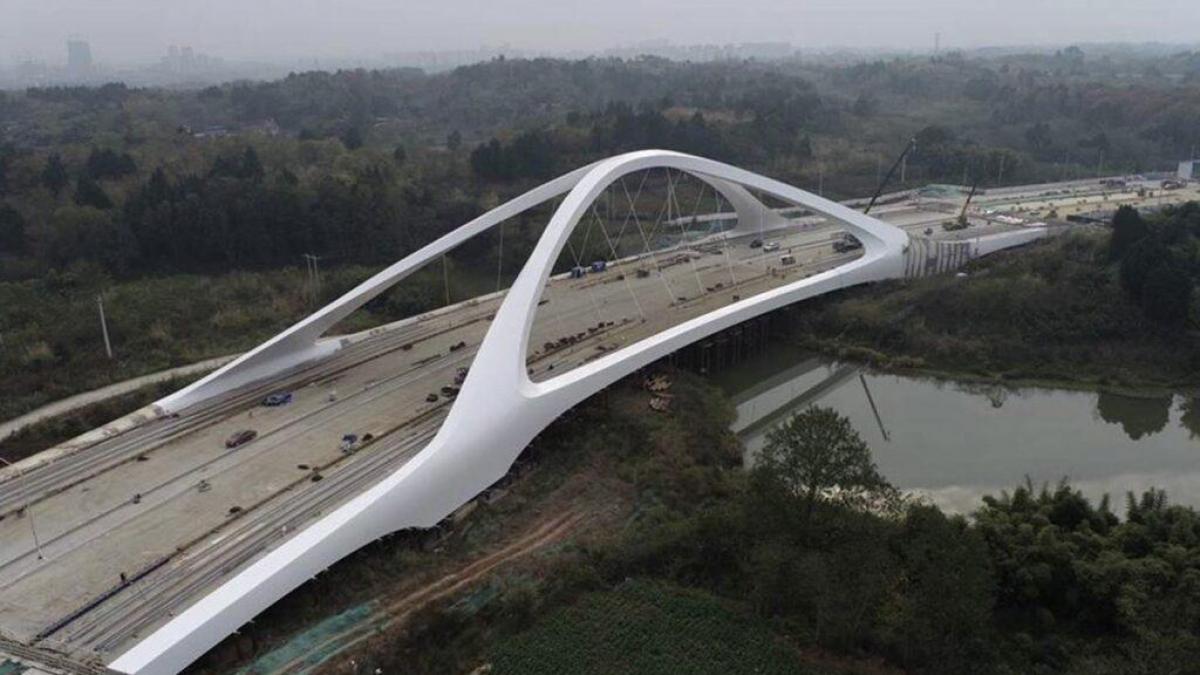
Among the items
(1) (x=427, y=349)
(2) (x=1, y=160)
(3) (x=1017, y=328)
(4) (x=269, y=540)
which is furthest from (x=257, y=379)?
(2) (x=1, y=160)

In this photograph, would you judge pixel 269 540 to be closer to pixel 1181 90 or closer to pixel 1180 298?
pixel 1180 298

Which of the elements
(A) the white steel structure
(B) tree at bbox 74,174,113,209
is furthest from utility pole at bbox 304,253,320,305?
(B) tree at bbox 74,174,113,209

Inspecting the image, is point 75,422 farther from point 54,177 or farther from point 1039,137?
point 1039,137

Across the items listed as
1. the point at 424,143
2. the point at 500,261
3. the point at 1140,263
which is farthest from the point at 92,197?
the point at 1140,263

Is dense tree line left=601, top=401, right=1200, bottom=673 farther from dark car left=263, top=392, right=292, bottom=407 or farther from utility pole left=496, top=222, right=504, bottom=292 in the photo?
utility pole left=496, top=222, right=504, bottom=292

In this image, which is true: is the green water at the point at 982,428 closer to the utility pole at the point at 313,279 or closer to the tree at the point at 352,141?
the utility pole at the point at 313,279
